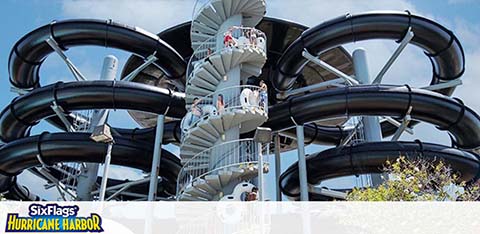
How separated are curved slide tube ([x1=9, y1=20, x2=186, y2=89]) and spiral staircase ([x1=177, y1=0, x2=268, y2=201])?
1.79 m

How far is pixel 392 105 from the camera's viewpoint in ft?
50.1

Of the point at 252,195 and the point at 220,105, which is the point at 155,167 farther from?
the point at 252,195

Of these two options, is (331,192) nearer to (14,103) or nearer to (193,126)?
(193,126)

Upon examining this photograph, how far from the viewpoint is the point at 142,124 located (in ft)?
94.7

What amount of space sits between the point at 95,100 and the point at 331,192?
10930 mm

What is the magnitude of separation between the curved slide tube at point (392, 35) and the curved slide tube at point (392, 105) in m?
2.84

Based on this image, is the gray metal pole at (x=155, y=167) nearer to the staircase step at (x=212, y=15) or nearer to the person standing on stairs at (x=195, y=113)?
the person standing on stairs at (x=195, y=113)

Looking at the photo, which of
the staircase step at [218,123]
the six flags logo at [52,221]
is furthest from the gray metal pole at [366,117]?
the six flags logo at [52,221]

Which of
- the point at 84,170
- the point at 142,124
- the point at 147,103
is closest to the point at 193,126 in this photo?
the point at 147,103

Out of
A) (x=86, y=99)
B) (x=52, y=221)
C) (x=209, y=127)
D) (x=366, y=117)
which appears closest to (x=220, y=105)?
(x=209, y=127)

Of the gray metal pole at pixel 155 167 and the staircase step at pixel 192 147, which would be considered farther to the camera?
the gray metal pole at pixel 155 167

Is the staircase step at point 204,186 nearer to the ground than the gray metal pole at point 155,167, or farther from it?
nearer to the ground

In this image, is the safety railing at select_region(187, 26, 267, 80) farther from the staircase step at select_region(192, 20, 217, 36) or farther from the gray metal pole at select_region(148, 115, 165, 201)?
the gray metal pole at select_region(148, 115, 165, 201)

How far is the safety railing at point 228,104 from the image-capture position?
51.9ft
